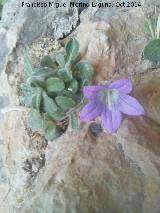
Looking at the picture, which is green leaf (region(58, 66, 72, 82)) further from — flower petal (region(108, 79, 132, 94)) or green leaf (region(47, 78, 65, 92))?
flower petal (region(108, 79, 132, 94))

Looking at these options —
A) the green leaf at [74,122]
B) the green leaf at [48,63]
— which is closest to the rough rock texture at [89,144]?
the green leaf at [74,122]

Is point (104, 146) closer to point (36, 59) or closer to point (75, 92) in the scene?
point (75, 92)

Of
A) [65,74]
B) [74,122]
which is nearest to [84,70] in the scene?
[65,74]

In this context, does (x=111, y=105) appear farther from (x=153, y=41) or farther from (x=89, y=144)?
(x=153, y=41)

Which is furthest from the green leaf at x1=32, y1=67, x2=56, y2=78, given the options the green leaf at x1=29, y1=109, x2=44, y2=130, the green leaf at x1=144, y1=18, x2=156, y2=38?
the green leaf at x1=144, y1=18, x2=156, y2=38

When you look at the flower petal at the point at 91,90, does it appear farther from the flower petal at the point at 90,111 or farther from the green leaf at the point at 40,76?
the green leaf at the point at 40,76

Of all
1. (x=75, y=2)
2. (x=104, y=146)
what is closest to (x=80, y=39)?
(x=75, y=2)

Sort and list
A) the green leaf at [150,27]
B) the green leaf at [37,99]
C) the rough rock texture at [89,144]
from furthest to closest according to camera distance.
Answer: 1. the green leaf at [150,27]
2. the green leaf at [37,99]
3. the rough rock texture at [89,144]
